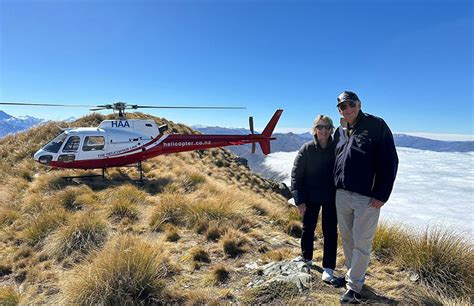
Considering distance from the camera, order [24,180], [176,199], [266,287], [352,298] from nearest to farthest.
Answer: [352,298] → [266,287] → [176,199] → [24,180]

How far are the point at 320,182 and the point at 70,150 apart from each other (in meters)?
10.8

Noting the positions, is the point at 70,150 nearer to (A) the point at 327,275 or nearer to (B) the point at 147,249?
(B) the point at 147,249

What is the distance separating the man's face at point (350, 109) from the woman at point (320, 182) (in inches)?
24.5

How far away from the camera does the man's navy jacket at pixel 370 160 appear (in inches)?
135

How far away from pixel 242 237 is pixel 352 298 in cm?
285

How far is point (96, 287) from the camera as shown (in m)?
3.84

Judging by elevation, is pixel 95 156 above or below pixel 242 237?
above

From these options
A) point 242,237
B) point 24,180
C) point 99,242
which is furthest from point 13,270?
point 24,180

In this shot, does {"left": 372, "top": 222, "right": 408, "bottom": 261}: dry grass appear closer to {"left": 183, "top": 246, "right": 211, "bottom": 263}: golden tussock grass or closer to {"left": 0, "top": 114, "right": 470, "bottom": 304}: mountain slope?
{"left": 0, "top": 114, "right": 470, "bottom": 304}: mountain slope

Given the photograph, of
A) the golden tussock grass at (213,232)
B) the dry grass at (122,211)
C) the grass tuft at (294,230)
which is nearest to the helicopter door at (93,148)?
the dry grass at (122,211)

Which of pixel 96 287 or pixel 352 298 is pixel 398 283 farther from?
pixel 96 287

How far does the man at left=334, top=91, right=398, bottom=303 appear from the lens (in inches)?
136

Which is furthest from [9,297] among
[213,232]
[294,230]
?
[294,230]

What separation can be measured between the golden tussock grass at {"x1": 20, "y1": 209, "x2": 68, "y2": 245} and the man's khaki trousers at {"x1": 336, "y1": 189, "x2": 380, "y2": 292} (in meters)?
6.35
